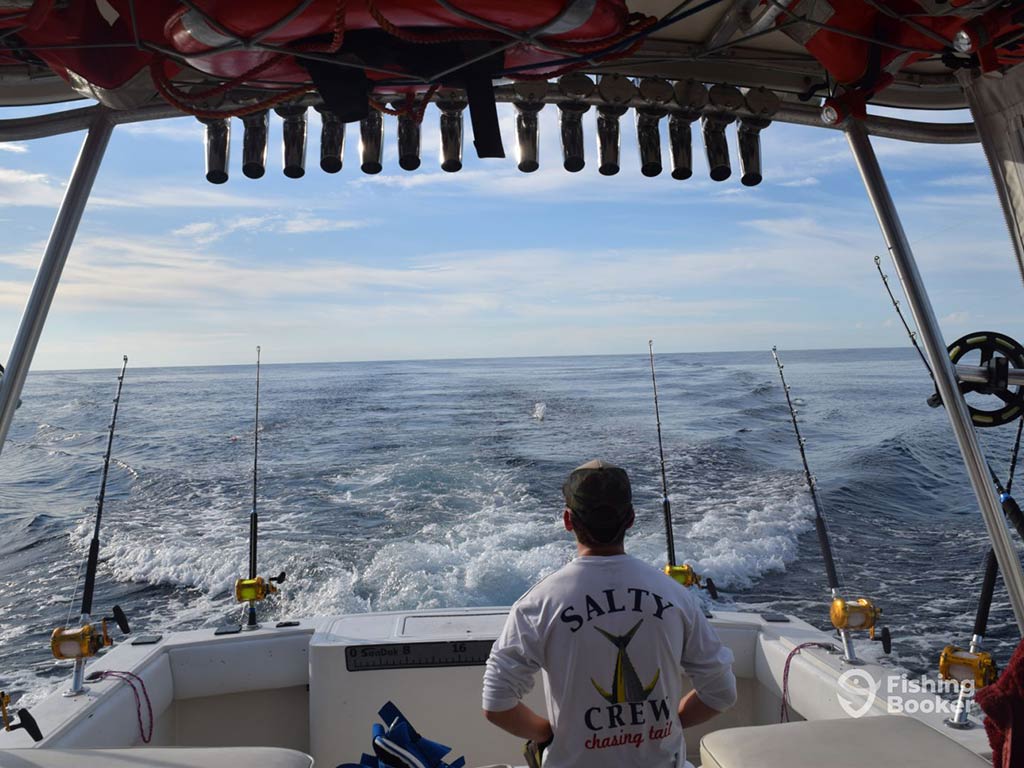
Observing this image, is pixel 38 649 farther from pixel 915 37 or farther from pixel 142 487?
pixel 915 37

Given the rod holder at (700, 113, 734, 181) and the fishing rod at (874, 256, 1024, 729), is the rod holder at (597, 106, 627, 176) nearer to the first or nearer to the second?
the rod holder at (700, 113, 734, 181)

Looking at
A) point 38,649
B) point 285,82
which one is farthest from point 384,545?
point 285,82

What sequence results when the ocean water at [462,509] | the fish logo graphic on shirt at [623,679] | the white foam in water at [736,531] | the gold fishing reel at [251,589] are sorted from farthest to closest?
1. the white foam in water at [736,531]
2. the ocean water at [462,509]
3. the gold fishing reel at [251,589]
4. the fish logo graphic on shirt at [623,679]

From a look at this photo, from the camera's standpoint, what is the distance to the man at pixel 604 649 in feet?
3.51

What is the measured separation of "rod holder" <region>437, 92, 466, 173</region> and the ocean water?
2.77 meters

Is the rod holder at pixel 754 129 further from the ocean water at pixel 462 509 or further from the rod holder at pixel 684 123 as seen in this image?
the ocean water at pixel 462 509

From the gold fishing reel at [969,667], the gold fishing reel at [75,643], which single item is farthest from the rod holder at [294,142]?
the gold fishing reel at [969,667]

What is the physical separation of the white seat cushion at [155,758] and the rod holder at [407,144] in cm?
135

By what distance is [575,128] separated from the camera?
194 cm

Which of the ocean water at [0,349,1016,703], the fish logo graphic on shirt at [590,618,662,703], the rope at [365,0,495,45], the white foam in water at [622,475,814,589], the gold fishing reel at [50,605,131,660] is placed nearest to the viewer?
the fish logo graphic on shirt at [590,618,662,703]

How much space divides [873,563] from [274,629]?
5.09 m

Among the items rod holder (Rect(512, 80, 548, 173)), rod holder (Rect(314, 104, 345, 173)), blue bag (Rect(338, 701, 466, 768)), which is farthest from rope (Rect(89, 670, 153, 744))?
rod holder (Rect(512, 80, 548, 173))

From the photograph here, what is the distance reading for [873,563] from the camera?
587cm

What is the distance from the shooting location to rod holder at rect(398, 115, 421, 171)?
1.90 m
